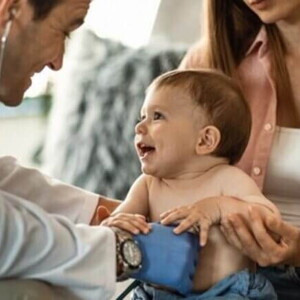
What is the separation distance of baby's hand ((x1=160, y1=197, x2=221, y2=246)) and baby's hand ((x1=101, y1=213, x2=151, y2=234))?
0.17 feet

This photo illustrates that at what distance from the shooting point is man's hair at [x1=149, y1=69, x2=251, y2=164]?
1453 mm

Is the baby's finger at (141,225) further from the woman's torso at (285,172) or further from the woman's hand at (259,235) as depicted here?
the woman's torso at (285,172)

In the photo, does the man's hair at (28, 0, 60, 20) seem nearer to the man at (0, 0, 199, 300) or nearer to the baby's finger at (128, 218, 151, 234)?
the man at (0, 0, 199, 300)

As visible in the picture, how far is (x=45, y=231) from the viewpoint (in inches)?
45.1

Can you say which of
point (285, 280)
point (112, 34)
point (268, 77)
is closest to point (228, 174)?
point (285, 280)

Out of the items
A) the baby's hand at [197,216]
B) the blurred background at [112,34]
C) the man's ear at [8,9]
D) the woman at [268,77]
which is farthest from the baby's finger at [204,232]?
the blurred background at [112,34]

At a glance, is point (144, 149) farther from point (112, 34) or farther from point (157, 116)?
point (112, 34)

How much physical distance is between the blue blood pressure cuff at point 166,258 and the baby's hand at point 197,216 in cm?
2

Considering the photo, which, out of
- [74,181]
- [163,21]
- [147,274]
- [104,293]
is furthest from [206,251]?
[163,21]

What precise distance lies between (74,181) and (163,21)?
0.61 m

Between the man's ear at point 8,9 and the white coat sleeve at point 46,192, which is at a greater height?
the man's ear at point 8,9

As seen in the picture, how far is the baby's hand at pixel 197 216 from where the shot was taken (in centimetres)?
133

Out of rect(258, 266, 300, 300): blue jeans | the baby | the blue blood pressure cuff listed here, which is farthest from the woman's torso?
the blue blood pressure cuff

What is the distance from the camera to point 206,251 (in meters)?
1.41
